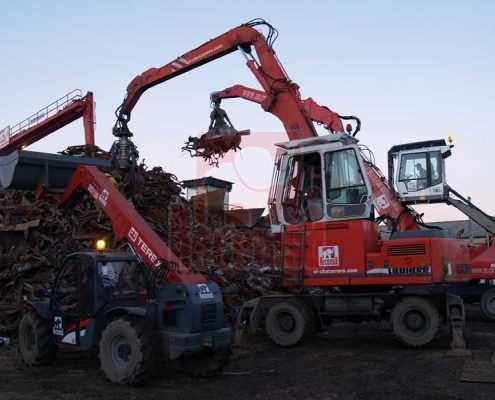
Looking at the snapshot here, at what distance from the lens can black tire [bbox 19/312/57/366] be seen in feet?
29.2

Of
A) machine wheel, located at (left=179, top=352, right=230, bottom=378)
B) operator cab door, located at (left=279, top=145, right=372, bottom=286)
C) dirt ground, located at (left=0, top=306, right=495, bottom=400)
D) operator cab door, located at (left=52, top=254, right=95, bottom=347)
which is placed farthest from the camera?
operator cab door, located at (left=279, top=145, right=372, bottom=286)

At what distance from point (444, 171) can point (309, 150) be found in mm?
5201

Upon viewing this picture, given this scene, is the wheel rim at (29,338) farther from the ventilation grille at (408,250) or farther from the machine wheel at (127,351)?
the ventilation grille at (408,250)

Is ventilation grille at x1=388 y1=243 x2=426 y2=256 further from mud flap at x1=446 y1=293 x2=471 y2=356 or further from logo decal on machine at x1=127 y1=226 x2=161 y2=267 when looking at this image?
logo decal on machine at x1=127 y1=226 x2=161 y2=267

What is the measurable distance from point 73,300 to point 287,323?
4.28m

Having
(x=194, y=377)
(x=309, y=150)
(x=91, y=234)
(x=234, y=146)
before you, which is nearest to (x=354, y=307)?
(x=309, y=150)

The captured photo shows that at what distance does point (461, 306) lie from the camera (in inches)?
407

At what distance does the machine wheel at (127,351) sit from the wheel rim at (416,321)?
5.04 m

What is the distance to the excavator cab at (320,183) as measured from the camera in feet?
35.6

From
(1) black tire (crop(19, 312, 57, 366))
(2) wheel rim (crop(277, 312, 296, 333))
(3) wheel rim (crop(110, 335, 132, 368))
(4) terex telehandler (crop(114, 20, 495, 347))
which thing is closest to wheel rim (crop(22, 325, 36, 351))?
Result: (1) black tire (crop(19, 312, 57, 366))

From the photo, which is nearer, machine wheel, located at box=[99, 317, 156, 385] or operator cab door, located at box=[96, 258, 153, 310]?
machine wheel, located at box=[99, 317, 156, 385]

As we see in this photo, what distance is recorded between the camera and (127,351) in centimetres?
767

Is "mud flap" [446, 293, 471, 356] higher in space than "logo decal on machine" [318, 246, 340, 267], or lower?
lower

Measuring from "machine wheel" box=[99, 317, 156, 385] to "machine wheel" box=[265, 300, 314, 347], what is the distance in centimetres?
414
